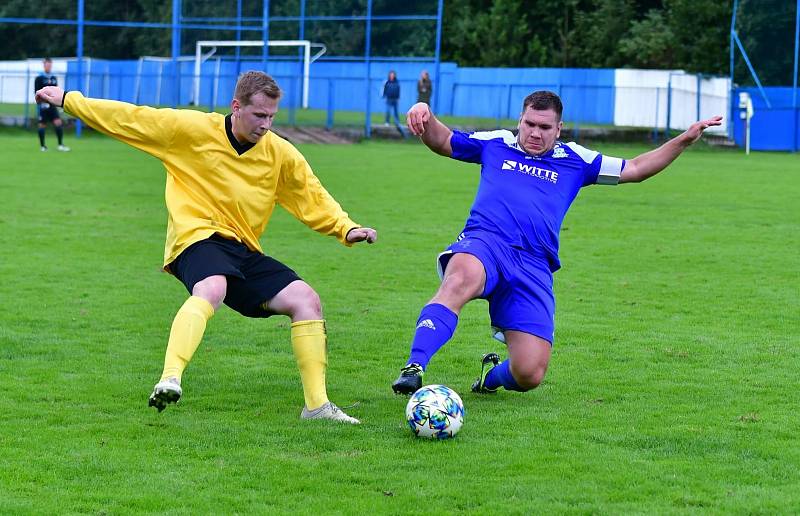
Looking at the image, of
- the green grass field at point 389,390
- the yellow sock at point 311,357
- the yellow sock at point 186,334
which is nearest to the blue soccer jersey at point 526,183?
the green grass field at point 389,390

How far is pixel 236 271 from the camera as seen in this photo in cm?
645

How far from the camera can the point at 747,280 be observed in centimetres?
1176

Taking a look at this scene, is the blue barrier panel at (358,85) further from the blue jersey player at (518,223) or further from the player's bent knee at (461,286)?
the player's bent knee at (461,286)

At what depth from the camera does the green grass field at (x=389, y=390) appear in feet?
17.0

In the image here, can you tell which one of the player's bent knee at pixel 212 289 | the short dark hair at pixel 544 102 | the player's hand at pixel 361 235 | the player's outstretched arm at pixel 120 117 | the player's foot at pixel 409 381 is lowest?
the player's foot at pixel 409 381

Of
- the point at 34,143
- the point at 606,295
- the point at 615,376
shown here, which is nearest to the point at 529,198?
the point at 615,376

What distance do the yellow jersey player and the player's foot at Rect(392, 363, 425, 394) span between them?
1.65 ft

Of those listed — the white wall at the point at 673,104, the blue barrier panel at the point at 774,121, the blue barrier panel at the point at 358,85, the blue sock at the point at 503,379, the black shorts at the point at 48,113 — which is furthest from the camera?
the white wall at the point at 673,104

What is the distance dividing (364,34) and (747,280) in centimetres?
3051

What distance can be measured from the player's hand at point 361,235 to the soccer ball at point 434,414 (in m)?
0.91

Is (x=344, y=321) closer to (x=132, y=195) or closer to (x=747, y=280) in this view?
(x=747, y=280)

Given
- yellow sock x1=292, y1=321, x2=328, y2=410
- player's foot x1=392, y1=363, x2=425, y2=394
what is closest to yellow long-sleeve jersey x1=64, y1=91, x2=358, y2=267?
yellow sock x1=292, y1=321, x2=328, y2=410

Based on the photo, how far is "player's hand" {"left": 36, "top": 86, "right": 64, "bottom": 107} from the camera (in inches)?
255

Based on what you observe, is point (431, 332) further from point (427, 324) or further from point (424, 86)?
point (424, 86)
